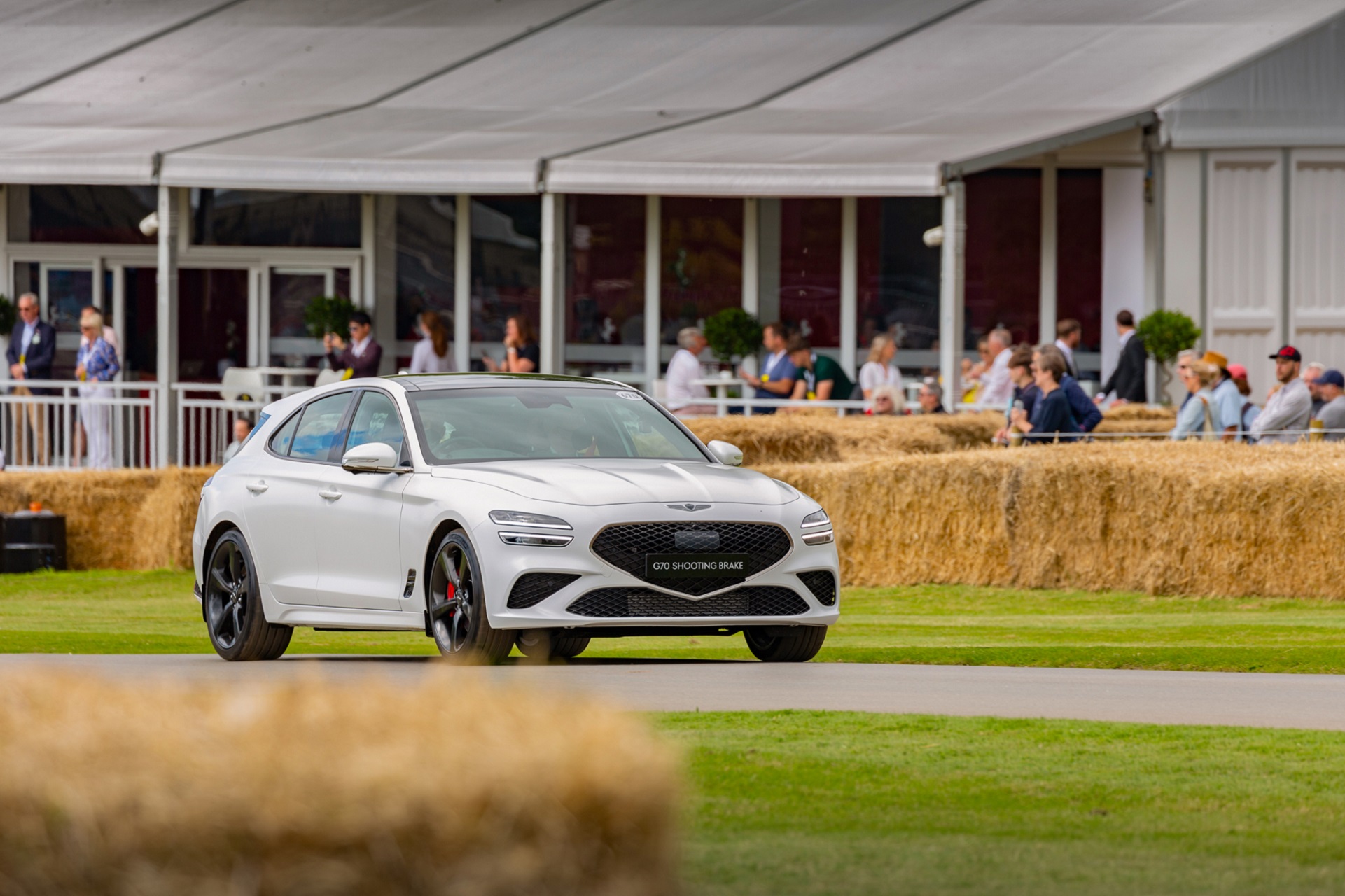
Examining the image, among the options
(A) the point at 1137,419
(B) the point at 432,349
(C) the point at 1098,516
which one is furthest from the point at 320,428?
(B) the point at 432,349

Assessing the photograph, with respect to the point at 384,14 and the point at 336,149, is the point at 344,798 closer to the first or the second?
the point at 336,149

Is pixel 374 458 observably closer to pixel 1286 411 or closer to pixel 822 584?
pixel 822 584

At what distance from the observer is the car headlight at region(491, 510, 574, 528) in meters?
10.4

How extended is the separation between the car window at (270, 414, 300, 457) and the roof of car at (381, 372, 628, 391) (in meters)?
0.67

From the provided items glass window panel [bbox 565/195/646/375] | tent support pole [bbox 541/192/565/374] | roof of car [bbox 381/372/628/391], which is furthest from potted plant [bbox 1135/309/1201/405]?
roof of car [bbox 381/372/628/391]

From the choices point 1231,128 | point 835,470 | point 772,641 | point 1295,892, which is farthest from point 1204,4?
point 1295,892

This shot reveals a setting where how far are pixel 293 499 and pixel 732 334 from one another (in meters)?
15.2

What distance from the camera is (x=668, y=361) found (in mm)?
29047

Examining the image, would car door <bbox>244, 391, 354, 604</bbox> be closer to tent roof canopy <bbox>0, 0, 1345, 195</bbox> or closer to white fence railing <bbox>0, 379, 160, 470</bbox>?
tent roof canopy <bbox>0, 0, 1345, 195</bbox>

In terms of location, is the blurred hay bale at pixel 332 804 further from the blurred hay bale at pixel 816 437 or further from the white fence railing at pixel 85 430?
the white fence railing at pixel 85 430

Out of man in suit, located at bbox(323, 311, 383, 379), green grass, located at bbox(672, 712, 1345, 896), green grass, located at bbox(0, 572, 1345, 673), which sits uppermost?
man in suit, located at bbox(323, 311, 383, 379)

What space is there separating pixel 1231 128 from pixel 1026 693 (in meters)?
17.7

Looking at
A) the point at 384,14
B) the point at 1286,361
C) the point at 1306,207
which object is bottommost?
the point at 1286,361

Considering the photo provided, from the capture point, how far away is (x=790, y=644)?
450 inches
